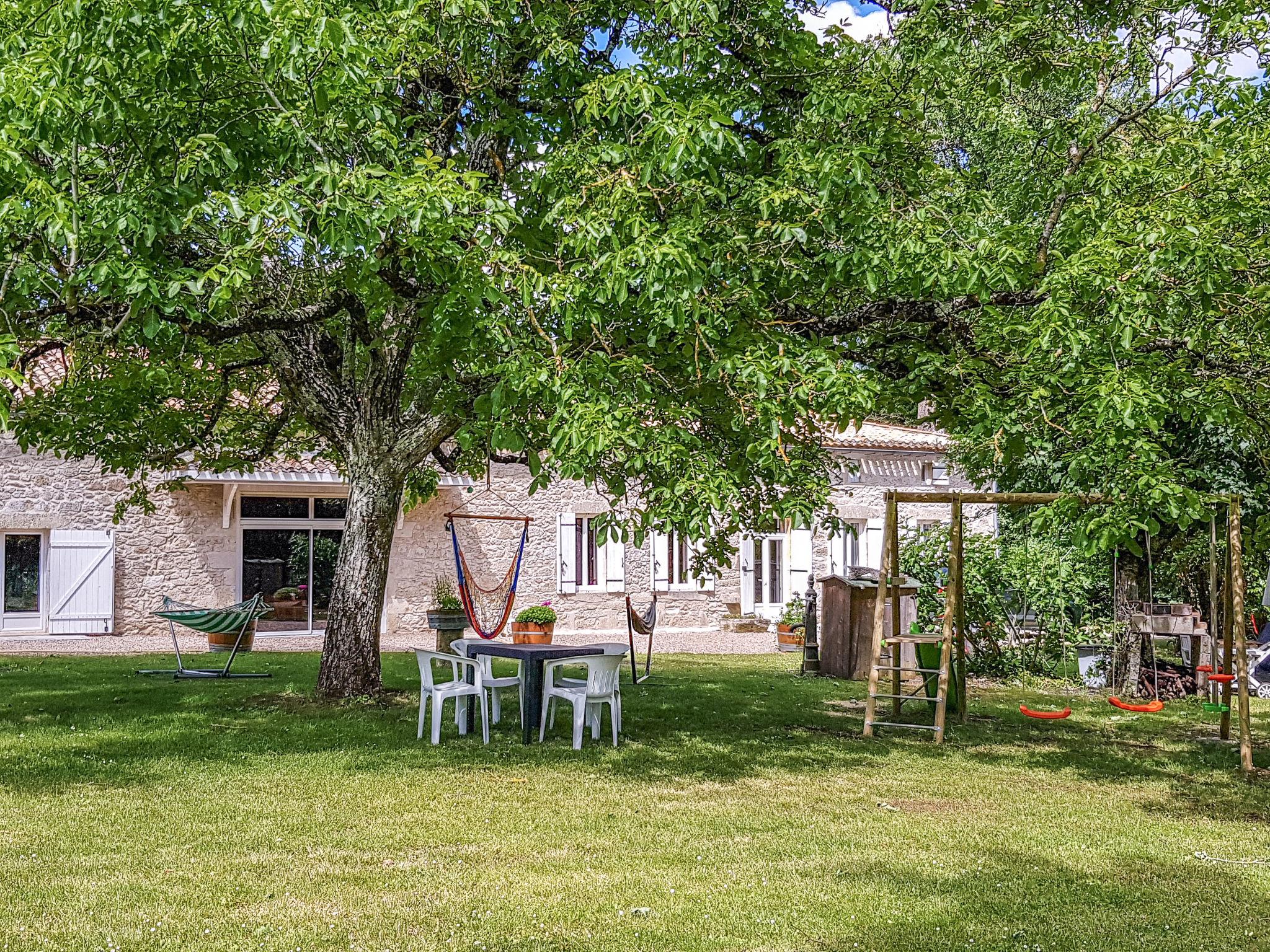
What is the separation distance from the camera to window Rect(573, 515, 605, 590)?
1914 cm

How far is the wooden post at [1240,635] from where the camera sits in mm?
7761

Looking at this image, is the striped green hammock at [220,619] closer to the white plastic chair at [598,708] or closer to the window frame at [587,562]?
the white plastic chair at [598,708]

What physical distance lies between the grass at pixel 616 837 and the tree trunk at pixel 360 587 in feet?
1.32

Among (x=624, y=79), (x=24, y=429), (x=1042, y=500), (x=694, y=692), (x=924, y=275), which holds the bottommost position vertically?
(x=694, y=692)

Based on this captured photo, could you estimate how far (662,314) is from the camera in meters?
6.26

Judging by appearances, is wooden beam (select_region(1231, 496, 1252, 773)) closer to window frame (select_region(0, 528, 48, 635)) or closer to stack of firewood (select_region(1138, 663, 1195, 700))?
stack of firewood (select_region(1138, 663, 1195, 700))

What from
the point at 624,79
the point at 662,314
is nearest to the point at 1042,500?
the point at 662,314

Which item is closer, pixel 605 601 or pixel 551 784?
pixel 551 784

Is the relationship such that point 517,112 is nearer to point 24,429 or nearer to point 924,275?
point 924,275

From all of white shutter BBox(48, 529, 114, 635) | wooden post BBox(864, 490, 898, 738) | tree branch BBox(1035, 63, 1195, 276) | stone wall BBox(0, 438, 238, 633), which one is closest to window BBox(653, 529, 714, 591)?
stone wall BBox(0, 438, 238, 633)

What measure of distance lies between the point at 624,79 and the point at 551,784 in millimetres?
4144

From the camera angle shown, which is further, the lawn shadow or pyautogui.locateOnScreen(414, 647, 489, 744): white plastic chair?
pyautogui.locateOnScreen(414, 647, 489, 744): white plastic chair

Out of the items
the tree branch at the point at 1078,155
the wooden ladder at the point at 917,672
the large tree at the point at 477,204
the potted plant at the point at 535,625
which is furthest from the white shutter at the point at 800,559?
the tree branch at the point at 1078,155

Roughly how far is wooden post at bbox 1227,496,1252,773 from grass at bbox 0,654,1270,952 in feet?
1.22
